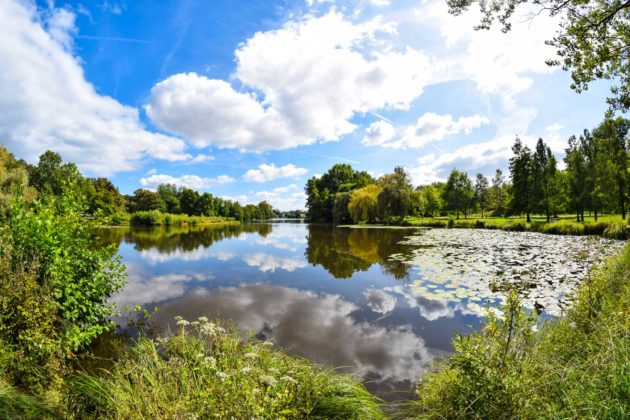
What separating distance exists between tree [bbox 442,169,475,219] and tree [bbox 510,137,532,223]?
1799cm

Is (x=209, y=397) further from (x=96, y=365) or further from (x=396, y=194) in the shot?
(x=396, y=194)

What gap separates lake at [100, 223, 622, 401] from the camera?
5664 millimetres

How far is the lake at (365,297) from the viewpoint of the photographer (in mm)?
5664

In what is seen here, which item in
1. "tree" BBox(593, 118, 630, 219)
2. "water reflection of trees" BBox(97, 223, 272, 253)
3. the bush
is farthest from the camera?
"tree" BBox(593, 118, 630, 219)

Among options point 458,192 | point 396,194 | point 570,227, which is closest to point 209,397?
point 570,227

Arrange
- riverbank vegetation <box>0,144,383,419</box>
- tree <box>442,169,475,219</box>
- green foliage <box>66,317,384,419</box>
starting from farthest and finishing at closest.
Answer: tree <box>442,169,475,219</box>
riverbank vegetation <box>0,144,383,419</box>
green foliage <box>66,317,384,419</box>

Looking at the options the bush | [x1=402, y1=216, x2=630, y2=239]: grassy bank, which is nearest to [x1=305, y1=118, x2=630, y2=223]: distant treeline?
[x1=402, y1=216, x2=630, y2=239]: grassy bank

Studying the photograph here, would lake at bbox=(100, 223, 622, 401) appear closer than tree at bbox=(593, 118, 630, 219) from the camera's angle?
Yes

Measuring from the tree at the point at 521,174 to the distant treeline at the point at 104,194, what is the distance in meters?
46.0

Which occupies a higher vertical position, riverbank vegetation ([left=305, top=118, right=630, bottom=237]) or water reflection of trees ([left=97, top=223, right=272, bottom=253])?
riverbank vegetation ([left=305, top=118, right=630, bottom=237])

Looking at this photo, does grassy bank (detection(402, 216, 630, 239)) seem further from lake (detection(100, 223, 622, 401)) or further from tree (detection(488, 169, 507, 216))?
tree (detection(488, 169, 507, 216))

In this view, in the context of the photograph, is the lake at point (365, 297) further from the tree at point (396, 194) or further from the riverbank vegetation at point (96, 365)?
the tree at point (396, 194)

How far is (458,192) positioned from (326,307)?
5691cm

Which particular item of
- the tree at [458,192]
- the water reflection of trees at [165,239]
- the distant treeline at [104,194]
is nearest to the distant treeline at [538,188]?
the tree at [458,192]
